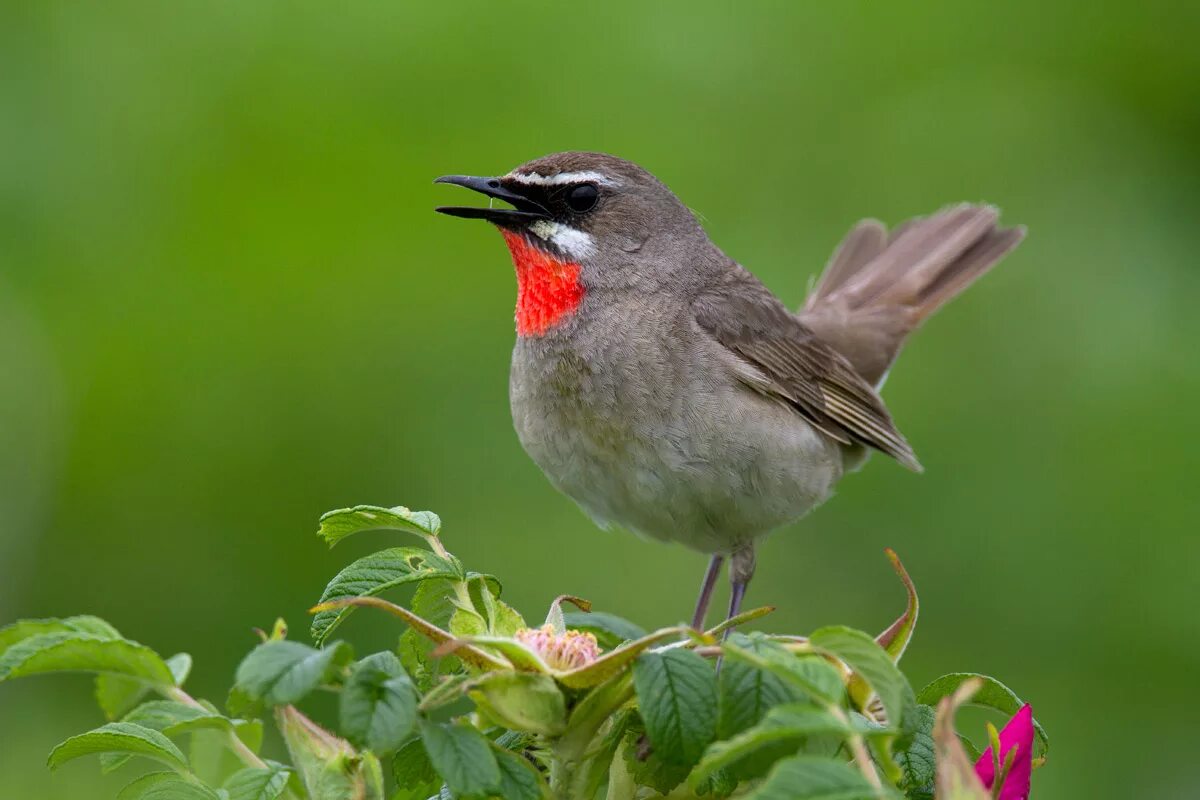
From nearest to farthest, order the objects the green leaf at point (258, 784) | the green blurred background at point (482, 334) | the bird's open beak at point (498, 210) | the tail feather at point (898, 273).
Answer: the green leaf at point (258, 784), the bird's open beak at point (498, 210), the green blurred background at point (482, 334), the tail feather at point (898, 273)

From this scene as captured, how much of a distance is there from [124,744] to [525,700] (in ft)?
1.85

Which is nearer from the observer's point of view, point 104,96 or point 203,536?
point 203,536

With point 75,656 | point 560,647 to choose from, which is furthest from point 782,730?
point 75,656

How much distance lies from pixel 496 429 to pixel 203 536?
1232 mm

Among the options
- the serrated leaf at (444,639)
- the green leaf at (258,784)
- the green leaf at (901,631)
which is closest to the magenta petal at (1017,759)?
the green leaf at (901,631)

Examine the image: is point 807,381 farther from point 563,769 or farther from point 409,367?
point 563,769

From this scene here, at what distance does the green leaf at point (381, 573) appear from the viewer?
2.23 m

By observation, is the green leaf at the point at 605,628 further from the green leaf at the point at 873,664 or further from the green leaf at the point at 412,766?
the green leaf at the point at 873,664

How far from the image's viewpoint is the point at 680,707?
188 cm

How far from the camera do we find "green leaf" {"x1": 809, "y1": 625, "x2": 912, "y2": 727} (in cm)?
184

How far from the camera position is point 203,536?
545cm

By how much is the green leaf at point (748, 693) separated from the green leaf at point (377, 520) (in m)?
0.64

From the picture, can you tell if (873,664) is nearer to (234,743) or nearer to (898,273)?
(234,743)

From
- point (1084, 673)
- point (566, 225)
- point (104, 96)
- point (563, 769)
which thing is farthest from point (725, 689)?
point (104, 96)
